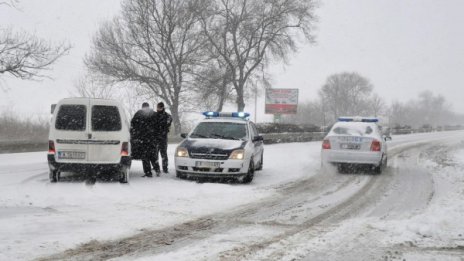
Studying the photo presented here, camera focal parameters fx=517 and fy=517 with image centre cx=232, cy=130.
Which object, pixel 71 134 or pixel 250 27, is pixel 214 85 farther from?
pixel 71 134

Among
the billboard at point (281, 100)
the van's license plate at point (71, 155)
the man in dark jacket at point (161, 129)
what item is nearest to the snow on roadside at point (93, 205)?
the van's license plate at point (71, 155)

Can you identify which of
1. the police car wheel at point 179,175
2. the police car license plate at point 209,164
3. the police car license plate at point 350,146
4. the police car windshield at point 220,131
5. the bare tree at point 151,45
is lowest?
the police car wheel at point 179,175

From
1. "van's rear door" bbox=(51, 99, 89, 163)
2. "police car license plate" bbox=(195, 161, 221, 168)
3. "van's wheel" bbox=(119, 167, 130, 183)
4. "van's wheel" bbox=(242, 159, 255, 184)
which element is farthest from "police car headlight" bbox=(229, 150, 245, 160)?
"van's rear door" bbox=(51, 99, 89, 163)

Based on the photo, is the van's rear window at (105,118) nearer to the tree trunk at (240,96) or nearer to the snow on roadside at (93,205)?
the snow on roadside at (93,205)

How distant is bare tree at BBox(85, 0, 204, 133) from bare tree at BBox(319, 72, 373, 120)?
77380 millimetres

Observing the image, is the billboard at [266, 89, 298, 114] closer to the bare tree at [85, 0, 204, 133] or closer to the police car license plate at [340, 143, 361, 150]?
the bare tree at [85, 0, 204, 133]

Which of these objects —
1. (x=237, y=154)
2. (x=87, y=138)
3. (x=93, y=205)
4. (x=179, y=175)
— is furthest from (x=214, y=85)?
(x=93, y=205)

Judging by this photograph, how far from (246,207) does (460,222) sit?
3383 mm

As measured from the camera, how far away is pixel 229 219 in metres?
7.80

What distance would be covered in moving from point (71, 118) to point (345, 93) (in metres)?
110

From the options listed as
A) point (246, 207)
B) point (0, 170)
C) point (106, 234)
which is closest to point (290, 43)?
point (0, 170)

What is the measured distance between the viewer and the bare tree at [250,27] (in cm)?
4034

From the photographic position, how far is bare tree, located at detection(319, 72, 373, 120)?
383ft

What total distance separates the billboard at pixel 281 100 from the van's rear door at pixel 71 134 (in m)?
39.4
